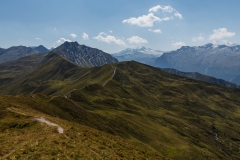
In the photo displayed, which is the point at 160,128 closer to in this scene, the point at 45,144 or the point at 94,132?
the point at 94,132

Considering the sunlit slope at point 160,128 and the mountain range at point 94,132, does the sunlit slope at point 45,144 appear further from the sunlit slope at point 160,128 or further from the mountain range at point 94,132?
the sunlit slope at point 160,128

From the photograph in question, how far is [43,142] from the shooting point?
34094 millimetres

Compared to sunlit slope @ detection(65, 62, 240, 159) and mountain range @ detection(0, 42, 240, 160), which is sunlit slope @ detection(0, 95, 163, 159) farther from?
sunlit slope @ detection(65, 62, 240, 159)

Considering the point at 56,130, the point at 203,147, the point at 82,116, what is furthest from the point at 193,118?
the point at 56,130

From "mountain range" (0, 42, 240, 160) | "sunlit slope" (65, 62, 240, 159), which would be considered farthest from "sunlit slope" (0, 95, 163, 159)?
"sunlit slope" (65, 62, 240, 159)

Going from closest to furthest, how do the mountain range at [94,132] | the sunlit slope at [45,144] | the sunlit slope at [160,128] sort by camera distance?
the sunlit slope at [45,144]
the mountain range at [94,132]
the sunlit slope at [160,128]

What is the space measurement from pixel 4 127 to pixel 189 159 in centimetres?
7677

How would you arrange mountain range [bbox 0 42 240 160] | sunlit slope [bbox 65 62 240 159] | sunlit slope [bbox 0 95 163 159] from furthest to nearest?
sunlit slope [bbox 65 62 240 159]
mountain range [bbox 0 42 240 160]
sunlit slope [bbox 0 95 163 159]

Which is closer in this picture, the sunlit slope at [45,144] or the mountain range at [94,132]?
the sunlit slope at [45,144]

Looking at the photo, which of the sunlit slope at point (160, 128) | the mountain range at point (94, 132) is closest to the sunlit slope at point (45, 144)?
the mountain range at point (94, 132)

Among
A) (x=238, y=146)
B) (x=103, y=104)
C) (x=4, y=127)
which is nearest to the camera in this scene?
(x=4, y=127)

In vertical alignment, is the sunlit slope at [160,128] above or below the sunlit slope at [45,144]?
below

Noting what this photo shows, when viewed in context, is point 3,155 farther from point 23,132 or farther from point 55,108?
point 55,108

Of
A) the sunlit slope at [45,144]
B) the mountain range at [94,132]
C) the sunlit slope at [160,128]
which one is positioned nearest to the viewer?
the sunlit slope at [45,144]
